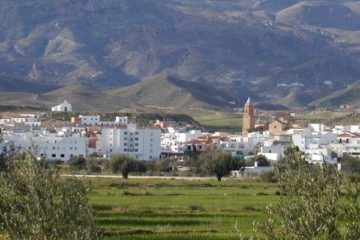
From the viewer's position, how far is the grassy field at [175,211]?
28.6 meters

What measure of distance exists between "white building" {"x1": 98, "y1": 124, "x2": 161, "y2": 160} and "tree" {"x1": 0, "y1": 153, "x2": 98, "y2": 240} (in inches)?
3591

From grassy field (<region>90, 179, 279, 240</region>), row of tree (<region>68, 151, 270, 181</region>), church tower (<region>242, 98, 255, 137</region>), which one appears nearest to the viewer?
grassy field (<region>90, 179, 279, 240</region>)

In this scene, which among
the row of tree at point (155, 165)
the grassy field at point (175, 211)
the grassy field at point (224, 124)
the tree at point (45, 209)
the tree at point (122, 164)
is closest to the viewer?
the tree at point (45, 209)

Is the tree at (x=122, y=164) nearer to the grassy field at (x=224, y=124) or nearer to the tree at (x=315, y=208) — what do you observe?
the tree at (x=315, y=208)

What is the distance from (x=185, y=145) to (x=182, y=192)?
6520 centimetres

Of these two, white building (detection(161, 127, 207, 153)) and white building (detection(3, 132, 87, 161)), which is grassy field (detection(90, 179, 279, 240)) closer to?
white building (detection(3, 132, 87, 161))

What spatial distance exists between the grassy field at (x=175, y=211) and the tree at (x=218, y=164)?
2159 centimetres

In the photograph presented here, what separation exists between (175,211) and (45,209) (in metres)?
22.8

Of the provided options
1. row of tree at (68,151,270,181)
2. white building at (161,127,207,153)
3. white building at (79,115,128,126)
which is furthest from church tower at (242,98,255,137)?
row of tree at (68,151,270,181)

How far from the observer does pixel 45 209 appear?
1542 cm

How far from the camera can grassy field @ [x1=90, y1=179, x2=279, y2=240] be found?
1126 inches

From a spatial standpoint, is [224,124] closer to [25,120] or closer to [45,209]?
[25,120]

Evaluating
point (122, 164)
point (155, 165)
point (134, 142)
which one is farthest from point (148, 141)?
point (122, 164)

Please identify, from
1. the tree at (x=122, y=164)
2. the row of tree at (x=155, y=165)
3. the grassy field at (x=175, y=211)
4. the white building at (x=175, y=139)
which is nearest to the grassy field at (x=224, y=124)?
the white building at (x=175, y=139)
